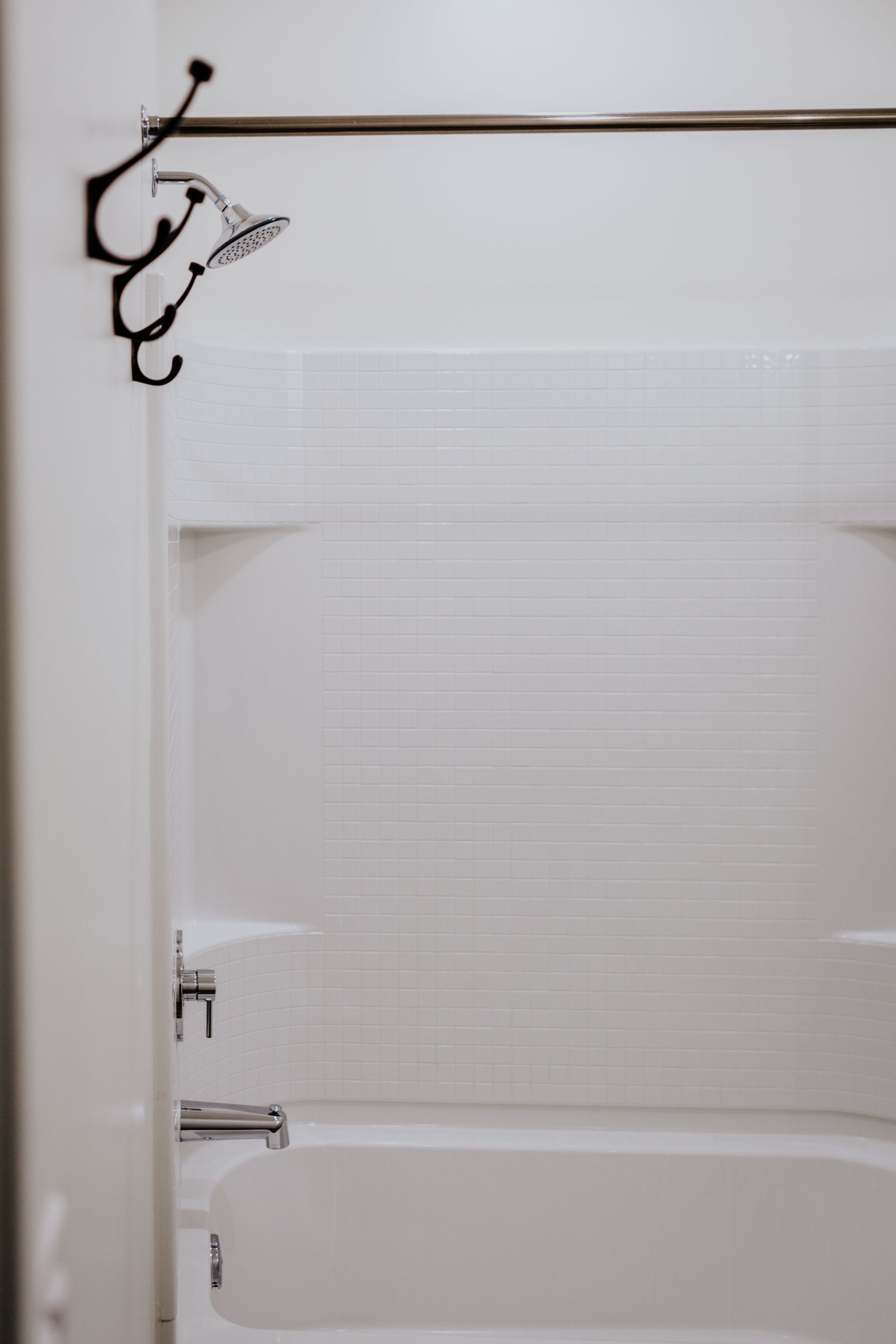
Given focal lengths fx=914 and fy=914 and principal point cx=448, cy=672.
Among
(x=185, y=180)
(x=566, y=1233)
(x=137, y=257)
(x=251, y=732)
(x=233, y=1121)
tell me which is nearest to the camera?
(x=137, y=257)

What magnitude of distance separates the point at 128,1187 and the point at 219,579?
A: 135 centimetres

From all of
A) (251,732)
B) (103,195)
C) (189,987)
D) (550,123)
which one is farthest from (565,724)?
(103,195)

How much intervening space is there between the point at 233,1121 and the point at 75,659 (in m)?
1.05

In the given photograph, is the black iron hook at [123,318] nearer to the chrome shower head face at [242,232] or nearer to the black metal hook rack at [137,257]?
the black metal hook rack at [137,257]

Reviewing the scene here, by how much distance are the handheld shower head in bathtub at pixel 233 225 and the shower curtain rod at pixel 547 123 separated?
386 millimetres

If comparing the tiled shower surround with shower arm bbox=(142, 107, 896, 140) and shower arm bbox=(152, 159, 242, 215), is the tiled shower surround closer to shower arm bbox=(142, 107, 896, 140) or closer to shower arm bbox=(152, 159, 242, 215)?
shower arm bbox=(142, 107, 896, 140)

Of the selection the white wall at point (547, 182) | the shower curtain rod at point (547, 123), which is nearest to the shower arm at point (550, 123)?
the shower curtain rod at point (547, 123)

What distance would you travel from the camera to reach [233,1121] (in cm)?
136

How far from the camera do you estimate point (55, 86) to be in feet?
1.65

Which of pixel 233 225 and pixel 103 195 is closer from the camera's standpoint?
pixel 103 195

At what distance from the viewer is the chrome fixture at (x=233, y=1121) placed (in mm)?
1351

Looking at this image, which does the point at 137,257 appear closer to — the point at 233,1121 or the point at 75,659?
the point at 75,659

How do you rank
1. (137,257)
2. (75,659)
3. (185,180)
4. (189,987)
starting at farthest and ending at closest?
(189,987), (185,180), (137,257), (75,659)

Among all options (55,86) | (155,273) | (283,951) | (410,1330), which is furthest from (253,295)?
(410,1330)
